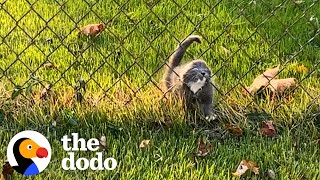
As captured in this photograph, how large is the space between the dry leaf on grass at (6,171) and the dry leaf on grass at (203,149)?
828 mm

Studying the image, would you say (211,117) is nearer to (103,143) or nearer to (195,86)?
(195,86)

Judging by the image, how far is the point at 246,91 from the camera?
12.7ft

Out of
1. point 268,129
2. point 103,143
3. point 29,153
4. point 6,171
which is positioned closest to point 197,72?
point 268,129

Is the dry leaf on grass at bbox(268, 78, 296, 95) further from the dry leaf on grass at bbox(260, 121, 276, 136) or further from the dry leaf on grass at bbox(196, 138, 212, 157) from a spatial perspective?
the dry leaf on grass at bbox(196, 138, 212, 157)

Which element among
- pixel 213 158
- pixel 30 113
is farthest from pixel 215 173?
pixel 30 113

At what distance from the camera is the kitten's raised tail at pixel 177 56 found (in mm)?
3859

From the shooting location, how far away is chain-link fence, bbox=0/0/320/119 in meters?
3.84

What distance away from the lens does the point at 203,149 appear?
11.4 feet

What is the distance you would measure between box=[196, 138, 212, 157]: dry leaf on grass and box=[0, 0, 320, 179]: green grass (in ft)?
0.08

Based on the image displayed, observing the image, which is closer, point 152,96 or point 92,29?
point 152,96

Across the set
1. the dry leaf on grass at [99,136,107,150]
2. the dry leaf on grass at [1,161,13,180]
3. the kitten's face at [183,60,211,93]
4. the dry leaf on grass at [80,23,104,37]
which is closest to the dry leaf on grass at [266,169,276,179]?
the kitten's face at [183,60,211,93]

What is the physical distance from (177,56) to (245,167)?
0.83m

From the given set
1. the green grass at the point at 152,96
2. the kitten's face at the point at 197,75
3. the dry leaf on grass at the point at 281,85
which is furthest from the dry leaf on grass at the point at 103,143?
the dry leaf on grass at the point at 281,85

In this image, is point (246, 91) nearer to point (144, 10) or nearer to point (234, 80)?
point (234, 80)
